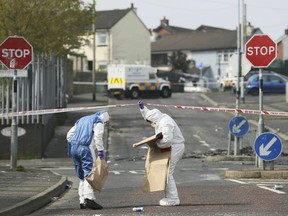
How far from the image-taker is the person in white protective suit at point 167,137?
10766mm

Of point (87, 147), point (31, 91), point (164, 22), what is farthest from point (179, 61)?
point (87, 147)

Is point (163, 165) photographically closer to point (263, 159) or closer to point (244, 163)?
point (263, 159)

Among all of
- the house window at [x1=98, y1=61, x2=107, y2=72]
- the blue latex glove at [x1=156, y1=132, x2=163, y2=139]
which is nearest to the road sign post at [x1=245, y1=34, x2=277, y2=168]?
the blue latex glove at [x1=156, y1=132, x2=163, y2=139]

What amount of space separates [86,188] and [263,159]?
5338 mm

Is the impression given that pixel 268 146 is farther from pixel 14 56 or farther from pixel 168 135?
pixel 14 56

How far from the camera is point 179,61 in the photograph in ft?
266

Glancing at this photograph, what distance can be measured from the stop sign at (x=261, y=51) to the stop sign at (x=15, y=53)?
5276 mm

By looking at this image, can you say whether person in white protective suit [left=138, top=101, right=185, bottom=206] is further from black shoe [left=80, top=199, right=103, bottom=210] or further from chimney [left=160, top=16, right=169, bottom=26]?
chimney [left=160, top=16, right=169, bottom=26]

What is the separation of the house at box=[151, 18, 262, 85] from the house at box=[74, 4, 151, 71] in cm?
813

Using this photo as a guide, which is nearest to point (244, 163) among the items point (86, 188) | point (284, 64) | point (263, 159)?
point (263, 159)

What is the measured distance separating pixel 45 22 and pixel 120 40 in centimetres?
5195

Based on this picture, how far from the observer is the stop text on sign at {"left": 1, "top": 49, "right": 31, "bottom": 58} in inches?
666

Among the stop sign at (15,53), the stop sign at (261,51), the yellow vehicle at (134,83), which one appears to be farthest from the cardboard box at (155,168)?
the yellow vehicle at (134,83)

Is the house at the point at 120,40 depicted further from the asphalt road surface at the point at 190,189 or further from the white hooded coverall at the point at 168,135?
the white hooded coverall at the point at 168,135
